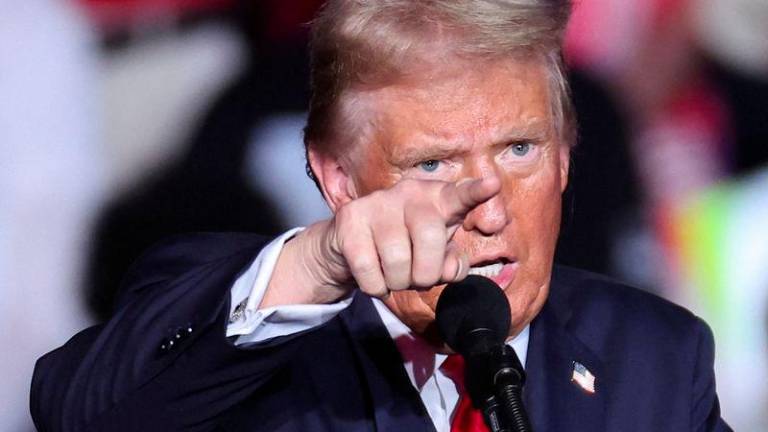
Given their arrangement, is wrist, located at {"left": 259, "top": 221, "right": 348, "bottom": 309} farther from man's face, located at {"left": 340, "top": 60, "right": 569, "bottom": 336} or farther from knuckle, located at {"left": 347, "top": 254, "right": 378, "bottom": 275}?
man's face, located at {"left": 340, "top": 60, "right": 569, "bottom": 336}

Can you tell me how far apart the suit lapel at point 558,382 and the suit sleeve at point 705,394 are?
0.15 metres

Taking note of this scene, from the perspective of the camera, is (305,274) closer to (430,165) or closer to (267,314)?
(267,314)

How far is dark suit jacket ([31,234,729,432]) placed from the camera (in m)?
1.53

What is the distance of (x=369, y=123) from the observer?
1.78 meters

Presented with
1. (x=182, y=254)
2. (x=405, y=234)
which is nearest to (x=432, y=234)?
(x=405, y=234)

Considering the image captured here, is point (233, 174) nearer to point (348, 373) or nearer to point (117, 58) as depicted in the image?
point (117, 58)

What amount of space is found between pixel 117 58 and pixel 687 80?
966 mm

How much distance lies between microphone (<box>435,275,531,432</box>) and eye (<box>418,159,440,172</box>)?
14.4 inches

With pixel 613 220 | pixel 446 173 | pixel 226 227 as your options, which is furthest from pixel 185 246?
pixel 613 220

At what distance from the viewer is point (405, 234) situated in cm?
128

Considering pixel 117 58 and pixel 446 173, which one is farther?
pixel 117 58

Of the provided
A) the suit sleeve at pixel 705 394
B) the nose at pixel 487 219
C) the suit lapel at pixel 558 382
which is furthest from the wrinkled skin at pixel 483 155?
the suit sleeve at pixel 705 394

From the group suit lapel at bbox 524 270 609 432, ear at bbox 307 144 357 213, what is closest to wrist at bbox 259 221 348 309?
ear at bbox 307 144 357 213

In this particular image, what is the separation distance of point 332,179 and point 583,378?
0.45 meters
